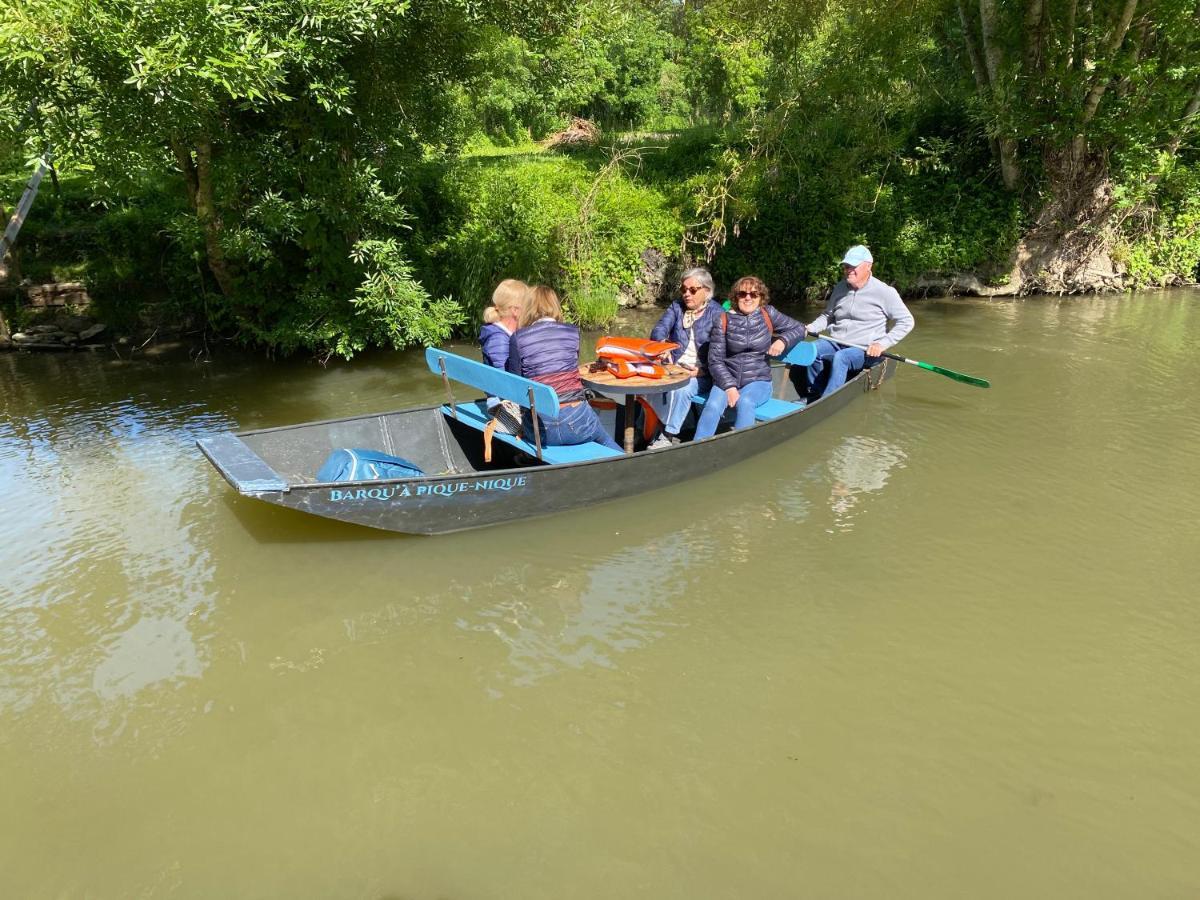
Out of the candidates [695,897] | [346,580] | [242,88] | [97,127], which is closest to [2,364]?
[97,127]

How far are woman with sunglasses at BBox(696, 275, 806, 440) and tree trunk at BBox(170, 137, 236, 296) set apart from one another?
6.24 meters

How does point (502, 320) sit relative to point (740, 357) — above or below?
above

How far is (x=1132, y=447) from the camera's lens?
739 cm

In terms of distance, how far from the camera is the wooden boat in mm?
5207

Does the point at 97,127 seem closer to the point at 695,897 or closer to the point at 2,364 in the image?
the point at 2,364

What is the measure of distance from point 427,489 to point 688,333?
9.00 ft

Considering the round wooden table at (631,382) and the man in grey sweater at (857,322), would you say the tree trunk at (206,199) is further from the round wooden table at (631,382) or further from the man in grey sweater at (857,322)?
the man in grey sweater at (857,322)

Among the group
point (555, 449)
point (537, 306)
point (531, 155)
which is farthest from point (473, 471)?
point (531, 155)

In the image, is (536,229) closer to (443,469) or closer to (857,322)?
(857,322)

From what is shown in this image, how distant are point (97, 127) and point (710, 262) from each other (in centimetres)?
969

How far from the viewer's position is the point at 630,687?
4324mm

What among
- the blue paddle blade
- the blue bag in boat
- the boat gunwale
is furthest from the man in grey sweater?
the blue bag in boat

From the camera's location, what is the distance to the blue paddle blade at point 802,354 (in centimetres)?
849

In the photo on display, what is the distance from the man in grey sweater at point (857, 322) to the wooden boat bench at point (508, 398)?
10.7 feet
